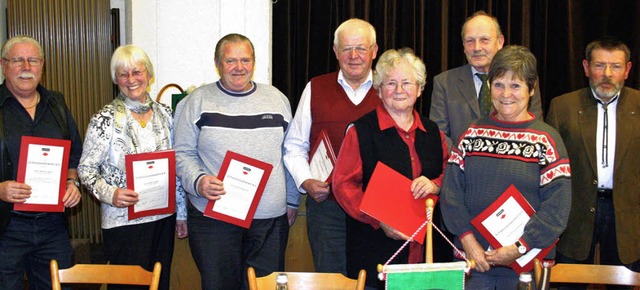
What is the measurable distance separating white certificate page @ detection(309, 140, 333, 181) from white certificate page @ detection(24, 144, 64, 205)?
1221 mm

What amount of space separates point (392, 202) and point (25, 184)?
1688mm

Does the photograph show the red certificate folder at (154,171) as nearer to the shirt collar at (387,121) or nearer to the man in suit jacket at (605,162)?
the shirt collar at (387,121)

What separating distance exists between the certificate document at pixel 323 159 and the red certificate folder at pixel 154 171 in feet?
2.28

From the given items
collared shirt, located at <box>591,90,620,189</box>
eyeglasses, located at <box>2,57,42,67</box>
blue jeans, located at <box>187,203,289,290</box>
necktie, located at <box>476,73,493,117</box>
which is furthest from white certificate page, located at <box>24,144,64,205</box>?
collared shirt, located at <box>591,90,620,189</box>

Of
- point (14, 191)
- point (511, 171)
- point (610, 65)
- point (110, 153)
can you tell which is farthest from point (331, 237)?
point (610, 65)

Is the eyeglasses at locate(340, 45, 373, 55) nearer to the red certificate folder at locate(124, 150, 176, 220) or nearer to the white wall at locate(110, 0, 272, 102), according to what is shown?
the red certificate folder at locate(124, 150, 176, 220)

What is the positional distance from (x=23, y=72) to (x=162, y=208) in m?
0.93

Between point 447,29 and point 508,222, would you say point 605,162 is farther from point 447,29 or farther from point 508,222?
point 447,29

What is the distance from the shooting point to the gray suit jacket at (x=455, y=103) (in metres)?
3.35

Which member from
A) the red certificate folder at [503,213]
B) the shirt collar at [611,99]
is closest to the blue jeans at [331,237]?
the red certificate folder at [503,213]

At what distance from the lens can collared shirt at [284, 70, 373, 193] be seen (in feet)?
10.7

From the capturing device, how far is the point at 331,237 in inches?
130

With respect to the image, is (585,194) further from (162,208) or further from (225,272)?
(162,208)

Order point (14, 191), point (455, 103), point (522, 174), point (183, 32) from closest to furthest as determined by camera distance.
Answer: point (522, 174) < point (14, 191) < point (455, 103) < point (183, 32)
